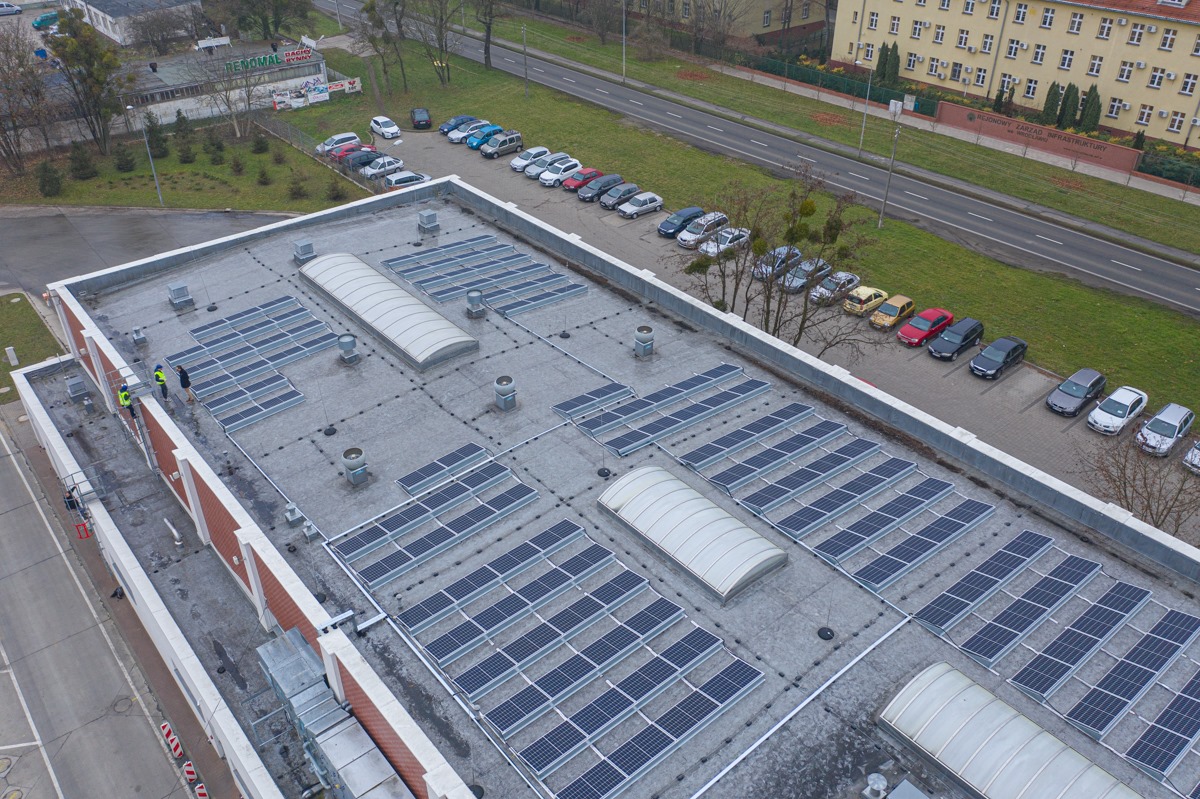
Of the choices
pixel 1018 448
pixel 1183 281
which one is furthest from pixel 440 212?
pixel 1183 281

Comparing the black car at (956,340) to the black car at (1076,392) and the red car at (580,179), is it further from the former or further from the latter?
the red car at (580,179)

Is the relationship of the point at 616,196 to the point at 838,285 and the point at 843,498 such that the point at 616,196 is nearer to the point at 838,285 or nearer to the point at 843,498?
the point at 838,285

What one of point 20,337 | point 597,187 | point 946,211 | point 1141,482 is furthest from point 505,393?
point 946,211

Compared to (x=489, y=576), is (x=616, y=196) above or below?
below

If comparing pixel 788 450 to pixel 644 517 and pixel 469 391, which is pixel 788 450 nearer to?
pixel 644 517

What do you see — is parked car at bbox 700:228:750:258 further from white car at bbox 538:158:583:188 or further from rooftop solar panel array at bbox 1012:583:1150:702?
rooftop solar panel array at bbox 1012:583:1150:702

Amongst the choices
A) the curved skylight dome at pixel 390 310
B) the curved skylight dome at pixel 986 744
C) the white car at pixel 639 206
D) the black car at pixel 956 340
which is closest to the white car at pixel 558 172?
the white car at pixel 639 206
